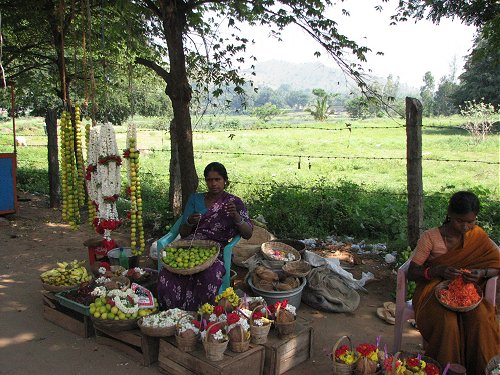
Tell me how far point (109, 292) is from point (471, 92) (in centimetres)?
2805

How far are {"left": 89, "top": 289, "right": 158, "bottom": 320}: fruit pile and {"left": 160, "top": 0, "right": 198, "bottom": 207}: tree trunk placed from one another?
7.47 feet

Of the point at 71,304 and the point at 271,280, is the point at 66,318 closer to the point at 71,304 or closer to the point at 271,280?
the point at 71,304

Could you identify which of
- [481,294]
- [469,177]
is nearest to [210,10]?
[481,294]

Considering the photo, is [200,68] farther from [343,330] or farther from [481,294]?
[481,294]

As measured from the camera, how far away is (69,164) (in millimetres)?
4551

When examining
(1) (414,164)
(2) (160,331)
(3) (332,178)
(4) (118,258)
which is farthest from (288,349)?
(3) (332,178)

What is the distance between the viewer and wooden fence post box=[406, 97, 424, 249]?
4.80 m

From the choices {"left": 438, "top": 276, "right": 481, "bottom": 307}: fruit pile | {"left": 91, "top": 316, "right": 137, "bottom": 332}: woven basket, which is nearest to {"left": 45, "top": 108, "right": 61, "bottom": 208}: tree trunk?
{"left": 91, "top": 316, "right": 137, "bottom": 332}: woven basket

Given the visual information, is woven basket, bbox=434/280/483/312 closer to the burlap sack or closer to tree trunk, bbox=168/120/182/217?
the burlap sack

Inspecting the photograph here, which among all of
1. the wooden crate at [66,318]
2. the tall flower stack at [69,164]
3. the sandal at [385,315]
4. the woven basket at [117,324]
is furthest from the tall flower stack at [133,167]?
the sandal at [385,315]

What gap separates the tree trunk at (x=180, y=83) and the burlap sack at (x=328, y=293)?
2045mm

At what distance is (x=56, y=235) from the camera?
7.00 m

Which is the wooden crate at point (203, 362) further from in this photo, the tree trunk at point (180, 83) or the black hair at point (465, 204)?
A: the tree trunk at point (180, 83)

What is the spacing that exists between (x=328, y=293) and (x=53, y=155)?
21.1 ft
